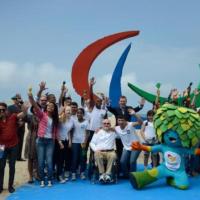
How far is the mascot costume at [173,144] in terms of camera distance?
629cm

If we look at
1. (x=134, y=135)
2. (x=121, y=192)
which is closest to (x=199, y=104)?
(x=134, y=135)

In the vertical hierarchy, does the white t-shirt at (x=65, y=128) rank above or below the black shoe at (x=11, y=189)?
above

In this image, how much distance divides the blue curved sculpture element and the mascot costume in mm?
4158

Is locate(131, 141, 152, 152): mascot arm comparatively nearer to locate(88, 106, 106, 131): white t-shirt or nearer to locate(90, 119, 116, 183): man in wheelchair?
locate(90, 119, 116, 183): man in wheelchair

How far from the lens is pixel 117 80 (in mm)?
10844

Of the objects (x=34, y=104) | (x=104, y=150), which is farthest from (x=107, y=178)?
(x=34, y=104)

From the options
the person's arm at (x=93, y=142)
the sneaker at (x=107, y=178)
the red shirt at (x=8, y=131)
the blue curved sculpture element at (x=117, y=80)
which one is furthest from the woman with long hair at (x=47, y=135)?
the blue curved sculpture element at (x=117, y=80)

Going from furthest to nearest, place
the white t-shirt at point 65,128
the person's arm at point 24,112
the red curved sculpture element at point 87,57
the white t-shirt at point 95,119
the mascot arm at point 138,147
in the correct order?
the red curved sculpture element at point 87,57 → the white t-shirt at point 95,119 → the white t-shirt at point 65,128 → the mascot arm at point 138,147 → the person's arm at point 24,112

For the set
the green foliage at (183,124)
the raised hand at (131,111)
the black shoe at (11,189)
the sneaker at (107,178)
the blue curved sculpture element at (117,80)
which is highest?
the blue curved sculpture element at (117,80)

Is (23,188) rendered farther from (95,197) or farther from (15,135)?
(95,197)

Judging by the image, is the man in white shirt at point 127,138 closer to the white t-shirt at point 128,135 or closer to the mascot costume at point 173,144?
the white t-shirt at point 128,135

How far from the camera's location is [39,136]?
6.38 metres

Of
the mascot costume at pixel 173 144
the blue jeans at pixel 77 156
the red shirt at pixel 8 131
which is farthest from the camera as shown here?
the blue jeans at pixel 77 156

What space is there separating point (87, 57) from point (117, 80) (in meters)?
1.15
